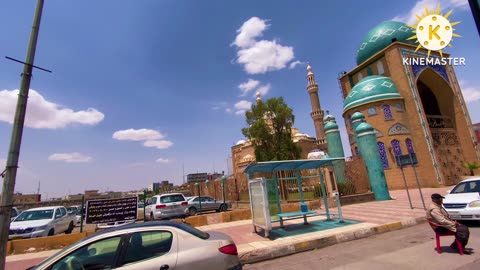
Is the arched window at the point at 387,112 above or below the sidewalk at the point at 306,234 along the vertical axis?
above

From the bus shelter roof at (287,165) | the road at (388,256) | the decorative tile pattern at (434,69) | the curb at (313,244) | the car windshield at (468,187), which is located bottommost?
the road at (388,256)

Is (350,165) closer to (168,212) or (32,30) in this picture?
(168,212)

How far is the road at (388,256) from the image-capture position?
483 cm

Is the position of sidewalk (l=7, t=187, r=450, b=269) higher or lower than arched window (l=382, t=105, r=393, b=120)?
lower

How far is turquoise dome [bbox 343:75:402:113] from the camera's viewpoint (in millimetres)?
23700

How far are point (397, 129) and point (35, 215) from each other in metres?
27.1

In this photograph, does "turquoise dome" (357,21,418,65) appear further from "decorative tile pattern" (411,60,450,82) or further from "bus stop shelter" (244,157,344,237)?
"bus stop shelter" (244,157,344,237)

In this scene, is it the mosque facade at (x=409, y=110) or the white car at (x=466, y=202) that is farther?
the mosque facade at (x=409, y=110)

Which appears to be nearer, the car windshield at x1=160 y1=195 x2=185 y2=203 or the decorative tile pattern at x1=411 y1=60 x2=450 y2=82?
the car windshield at x1=160 y1=195 x2=185 y2=203

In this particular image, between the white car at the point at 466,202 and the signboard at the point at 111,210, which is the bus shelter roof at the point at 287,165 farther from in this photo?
the signboard at the point at 111,210

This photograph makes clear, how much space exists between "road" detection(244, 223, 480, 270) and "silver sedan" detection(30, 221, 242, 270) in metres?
2.65

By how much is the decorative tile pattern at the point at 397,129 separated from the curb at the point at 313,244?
16.4m

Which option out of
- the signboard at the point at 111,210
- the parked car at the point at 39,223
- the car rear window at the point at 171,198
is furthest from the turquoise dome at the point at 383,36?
the parked car at the point at 39,223

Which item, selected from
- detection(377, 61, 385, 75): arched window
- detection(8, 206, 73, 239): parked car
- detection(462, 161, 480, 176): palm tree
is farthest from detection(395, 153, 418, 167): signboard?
detection(377, 61, 385, 75): arched window
